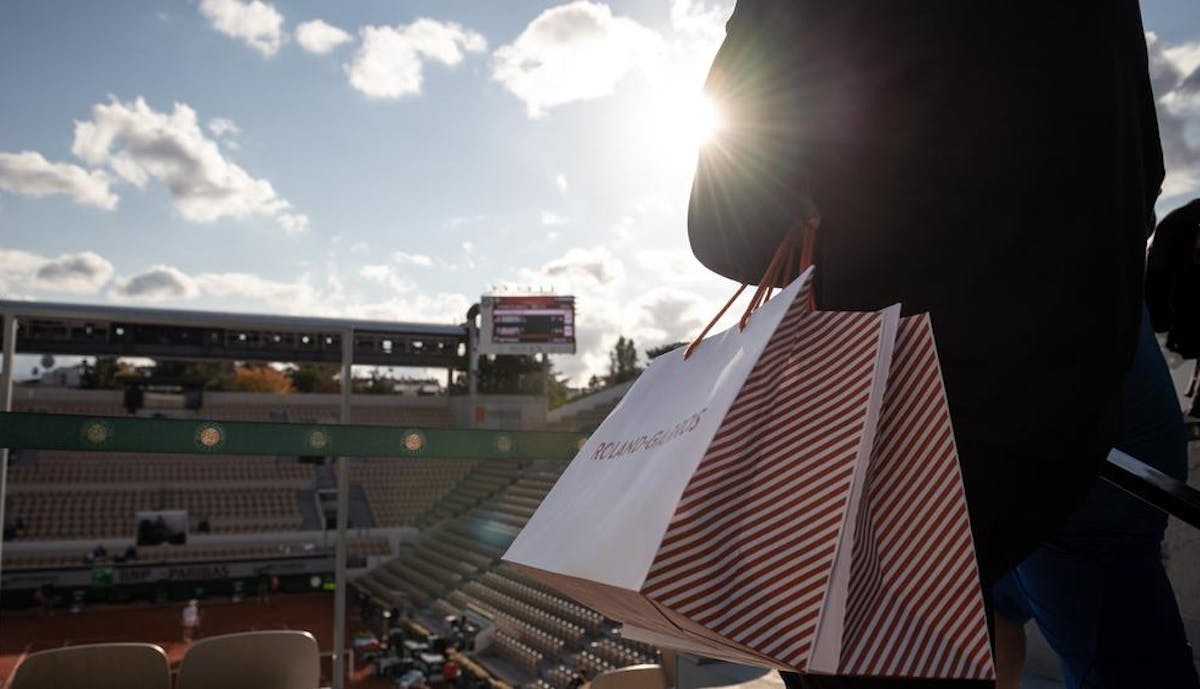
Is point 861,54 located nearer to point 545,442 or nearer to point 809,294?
point 809,294

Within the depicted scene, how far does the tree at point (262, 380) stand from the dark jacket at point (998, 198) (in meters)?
39.7

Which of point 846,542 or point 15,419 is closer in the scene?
point 846,542

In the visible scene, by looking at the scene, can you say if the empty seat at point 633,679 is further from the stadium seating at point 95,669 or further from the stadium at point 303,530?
the stadium at point 303,530

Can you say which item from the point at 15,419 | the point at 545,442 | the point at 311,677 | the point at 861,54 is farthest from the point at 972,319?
the point at 15,419

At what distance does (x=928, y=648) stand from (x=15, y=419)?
2.70m

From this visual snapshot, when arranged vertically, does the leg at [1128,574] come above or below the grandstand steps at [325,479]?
above

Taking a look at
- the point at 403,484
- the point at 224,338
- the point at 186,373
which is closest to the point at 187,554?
the point at 224,338

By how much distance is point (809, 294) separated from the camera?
53cm

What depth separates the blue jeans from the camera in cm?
63

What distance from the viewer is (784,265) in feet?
2.07

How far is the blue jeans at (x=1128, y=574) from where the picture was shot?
63 centimetres

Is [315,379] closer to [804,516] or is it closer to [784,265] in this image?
[784,265]

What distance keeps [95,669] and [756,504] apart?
223 cm

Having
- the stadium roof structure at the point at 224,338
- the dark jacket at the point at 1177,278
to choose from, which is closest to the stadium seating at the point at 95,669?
the stadium roof structure at the point at 224,338
